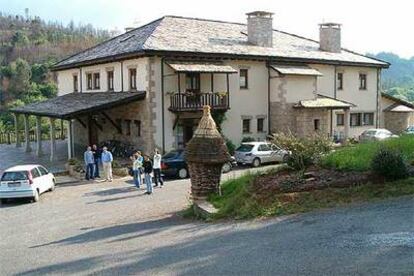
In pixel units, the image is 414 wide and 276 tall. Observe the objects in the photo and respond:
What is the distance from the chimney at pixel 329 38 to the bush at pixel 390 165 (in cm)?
2727

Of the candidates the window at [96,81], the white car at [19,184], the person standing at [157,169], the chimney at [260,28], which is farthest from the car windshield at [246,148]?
the white car at [19,184]

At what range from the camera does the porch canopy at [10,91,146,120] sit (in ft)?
89.0

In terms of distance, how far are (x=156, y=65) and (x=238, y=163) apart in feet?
Result: 22.7

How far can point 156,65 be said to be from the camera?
92.1 feet

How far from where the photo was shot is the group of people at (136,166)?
19.7 meters

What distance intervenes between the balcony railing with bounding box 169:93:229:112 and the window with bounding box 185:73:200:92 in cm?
86

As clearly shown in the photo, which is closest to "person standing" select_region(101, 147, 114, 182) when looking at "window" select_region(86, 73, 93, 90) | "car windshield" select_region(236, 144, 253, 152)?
"car windshield" select_region(236, 144, 253, 152)

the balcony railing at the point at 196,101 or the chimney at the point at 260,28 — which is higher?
the chimney at the point at 260,28

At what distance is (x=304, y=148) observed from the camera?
Result: 47.0 ft

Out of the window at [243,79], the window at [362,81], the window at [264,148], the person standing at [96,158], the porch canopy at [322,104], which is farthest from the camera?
the window at [362,81]

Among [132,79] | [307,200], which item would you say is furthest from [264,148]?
[307,200]

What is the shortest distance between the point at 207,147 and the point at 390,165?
4.80 meters

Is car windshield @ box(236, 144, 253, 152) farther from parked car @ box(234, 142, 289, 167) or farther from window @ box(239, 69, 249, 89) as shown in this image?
window @ box(239, 69, 249, 89)

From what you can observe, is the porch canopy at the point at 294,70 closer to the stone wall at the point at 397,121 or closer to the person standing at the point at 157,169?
the stone wall at the point at 397,121
